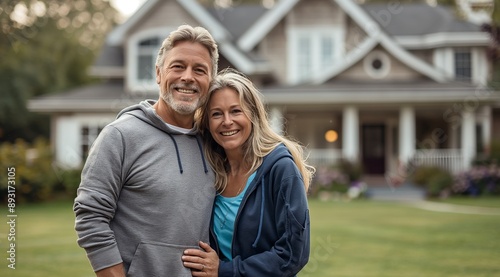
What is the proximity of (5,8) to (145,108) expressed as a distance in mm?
9588

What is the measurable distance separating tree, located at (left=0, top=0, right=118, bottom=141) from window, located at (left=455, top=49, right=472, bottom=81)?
1598 cm

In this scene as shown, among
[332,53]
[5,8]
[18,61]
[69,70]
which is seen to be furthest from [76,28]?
[5,8]

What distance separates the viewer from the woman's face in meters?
3.26

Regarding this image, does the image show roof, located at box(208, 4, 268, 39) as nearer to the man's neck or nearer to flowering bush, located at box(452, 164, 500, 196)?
flowering bush, located at box(452, 164, 500, 196)

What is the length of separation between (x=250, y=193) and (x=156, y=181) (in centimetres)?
45

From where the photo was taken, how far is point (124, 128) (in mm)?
3100

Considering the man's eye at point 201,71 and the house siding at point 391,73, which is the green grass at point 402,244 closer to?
the man's eye at point 201,71

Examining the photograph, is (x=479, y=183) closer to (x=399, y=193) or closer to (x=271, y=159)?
(x=399, y=193)

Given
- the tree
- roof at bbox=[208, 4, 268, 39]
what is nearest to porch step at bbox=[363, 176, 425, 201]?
roof at bbox=[208, 4, 268, 39]

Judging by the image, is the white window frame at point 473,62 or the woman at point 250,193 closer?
the woman at point 250,193

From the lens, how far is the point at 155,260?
308 centimetres

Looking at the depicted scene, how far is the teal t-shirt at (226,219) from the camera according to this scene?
324 cm

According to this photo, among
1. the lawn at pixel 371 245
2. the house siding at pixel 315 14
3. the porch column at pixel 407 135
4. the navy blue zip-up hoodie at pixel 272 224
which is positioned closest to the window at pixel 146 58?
the house siding at pixel 315 14

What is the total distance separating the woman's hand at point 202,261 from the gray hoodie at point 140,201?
1.3 inches
